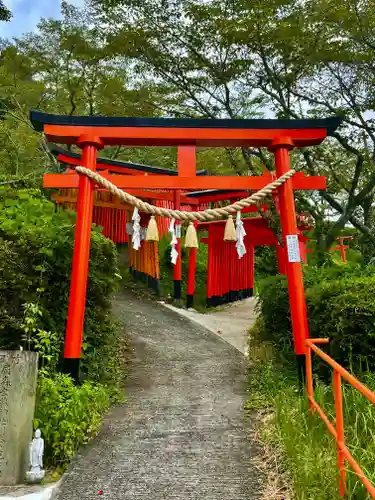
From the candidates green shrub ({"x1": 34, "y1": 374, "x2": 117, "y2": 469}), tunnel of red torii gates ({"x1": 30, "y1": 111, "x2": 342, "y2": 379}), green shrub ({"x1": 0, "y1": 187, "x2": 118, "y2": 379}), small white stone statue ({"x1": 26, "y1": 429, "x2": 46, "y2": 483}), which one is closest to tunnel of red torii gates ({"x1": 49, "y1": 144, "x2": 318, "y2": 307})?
green shrub ({"x1": 0, "y1": 187, "x2": 118, "y2": 379})

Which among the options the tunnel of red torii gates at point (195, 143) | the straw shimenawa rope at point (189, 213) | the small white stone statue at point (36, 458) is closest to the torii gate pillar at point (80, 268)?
the tunnel of red torii gates at point (195, 143)

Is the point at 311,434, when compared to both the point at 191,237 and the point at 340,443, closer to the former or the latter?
the point at 340,443

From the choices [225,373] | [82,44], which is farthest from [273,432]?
[82,44]

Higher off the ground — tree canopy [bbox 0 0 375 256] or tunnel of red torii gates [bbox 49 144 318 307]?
tree canopy [bbox 0 0 375 256]


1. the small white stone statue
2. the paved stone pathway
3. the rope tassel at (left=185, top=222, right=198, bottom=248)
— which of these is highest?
the rope tassel at (left=185, top=222, right=198, bottom=248)

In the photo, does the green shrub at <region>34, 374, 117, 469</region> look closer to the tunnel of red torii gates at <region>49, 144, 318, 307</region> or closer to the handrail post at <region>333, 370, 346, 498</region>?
the handrail post at <region>333, 370, 346, 498</region>

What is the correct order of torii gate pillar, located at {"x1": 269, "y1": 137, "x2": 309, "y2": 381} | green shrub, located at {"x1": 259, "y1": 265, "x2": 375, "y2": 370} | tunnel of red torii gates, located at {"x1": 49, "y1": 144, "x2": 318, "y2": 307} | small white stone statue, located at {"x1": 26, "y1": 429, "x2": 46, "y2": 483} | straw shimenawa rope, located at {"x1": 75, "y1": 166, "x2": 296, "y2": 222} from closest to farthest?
small white stone statue, located at {"x1": 26, "y1": 429, "x2": 46, "y2": 483}, green shrub, located at {"x1": 259, "y1": 265, "x2": 375, "y2": 370}, straw shimenawa rope, located at {"x1": 75, "y1": 166, "x2": 296, "y2": 222}, torii gate pillar, located at {"x1": 269, "y1": 137, "x2": 309, "y2": 381}, tunnel of red torii gates, located at {"x1": 49, "y1": 144, "x2": 318, "y2": 307}

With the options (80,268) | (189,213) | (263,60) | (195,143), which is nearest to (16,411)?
(80,268)

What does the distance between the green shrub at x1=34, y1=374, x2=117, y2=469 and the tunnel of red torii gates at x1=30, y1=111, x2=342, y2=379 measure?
5.97ft

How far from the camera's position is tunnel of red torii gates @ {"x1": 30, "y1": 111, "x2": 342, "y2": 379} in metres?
5.52

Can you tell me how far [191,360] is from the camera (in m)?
7.34

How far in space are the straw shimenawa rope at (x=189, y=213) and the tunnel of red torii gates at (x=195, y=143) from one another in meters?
0.11

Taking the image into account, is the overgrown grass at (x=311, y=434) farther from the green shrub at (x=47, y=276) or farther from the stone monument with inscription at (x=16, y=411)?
the green shrub at (x=47, y=276)

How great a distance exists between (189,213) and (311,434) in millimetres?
2691
